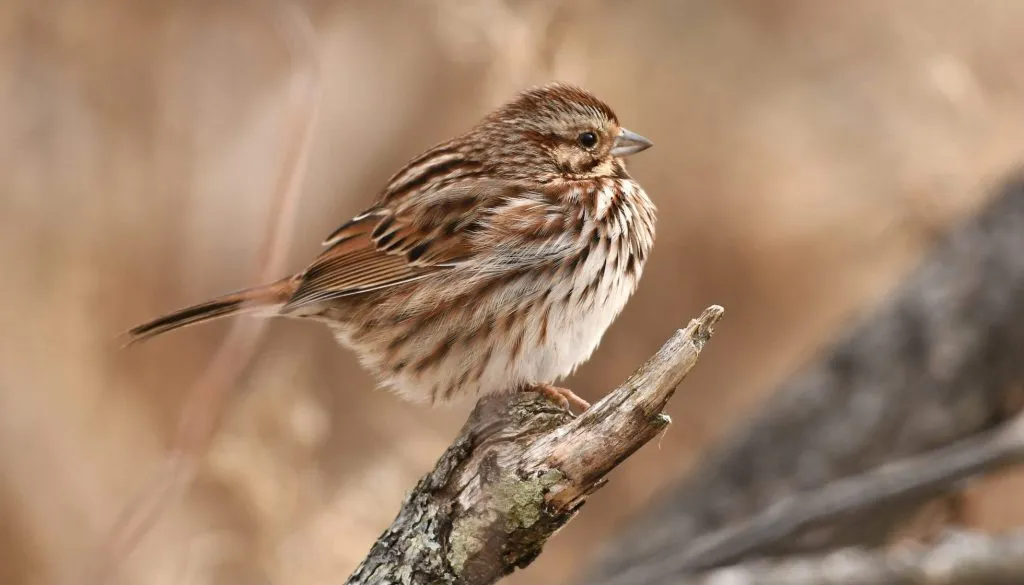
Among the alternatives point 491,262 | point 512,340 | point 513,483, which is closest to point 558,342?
point 512,340

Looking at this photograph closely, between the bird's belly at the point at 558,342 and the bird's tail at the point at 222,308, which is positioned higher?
the bird's belly at the point at 558,342

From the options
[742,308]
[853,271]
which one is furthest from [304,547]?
[853,271]

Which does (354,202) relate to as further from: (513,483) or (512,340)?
(513,483)

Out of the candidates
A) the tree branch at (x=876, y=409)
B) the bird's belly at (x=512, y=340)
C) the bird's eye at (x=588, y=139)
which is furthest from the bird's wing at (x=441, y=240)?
Result: the tree branch at (x=876, y=409)

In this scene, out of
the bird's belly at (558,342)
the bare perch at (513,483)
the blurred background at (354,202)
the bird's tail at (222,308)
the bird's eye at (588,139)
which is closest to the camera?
the bare perch at (513,483)

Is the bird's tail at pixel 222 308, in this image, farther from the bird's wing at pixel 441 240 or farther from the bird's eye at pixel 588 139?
the bird's eye at pixel 588 139

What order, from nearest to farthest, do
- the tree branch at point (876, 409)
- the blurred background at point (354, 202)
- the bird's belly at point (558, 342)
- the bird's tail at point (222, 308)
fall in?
1. the bird's belly at point (558, 342)
2. the bird's tail at point (222, 308)
3. the tree branch at point (876, 409)
4. the blurred background at point (354, 202)

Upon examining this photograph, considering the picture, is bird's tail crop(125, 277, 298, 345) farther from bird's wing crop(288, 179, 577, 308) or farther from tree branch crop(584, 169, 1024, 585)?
tree branch crop(584, 169, 1024, 585)
